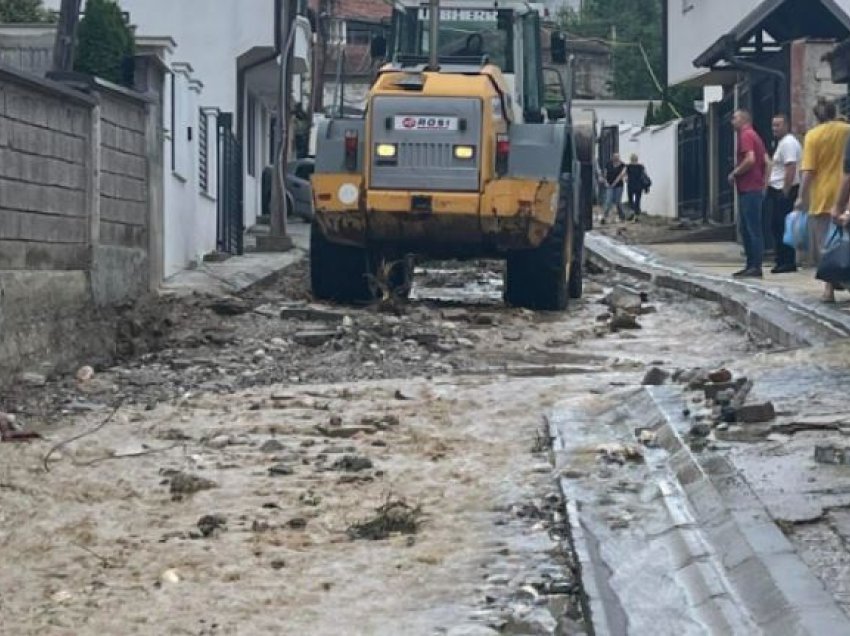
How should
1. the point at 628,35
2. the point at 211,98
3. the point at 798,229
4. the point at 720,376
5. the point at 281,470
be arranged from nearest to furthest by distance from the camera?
1. the point at 281,470
2. the point at 720,376
3. the point at 798,229
4. the point at 211,98
5. the point at 628,35

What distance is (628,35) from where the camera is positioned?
263 feet

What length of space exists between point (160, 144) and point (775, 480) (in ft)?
34.9

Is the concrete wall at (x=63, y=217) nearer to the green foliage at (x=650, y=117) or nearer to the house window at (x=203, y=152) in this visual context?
the house window at (x=203, y=152)

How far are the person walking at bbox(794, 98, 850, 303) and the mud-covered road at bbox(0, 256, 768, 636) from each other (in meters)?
1.78

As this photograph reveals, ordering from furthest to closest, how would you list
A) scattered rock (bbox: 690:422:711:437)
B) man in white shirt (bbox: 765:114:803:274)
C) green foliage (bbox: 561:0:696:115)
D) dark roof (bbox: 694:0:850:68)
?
green foliage (bbox: 561:0:696:115) → dark roof (bbox: 694:0:850:68) → man in white shirt (bbox: 765:114:803:274) → scattered rock (bbox: 690:422:711:437)

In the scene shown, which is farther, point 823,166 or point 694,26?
point 694,26

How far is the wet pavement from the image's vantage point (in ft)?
18.0

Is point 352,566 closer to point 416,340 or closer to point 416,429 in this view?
point 416,429

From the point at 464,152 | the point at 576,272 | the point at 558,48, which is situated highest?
the point at 558,48

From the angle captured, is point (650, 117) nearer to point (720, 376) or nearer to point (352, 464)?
point (720, 376)

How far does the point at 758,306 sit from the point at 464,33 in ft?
14.5

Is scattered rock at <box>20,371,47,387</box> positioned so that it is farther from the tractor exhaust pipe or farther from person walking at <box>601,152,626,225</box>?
person walking at <box>601,152,626,225</box>

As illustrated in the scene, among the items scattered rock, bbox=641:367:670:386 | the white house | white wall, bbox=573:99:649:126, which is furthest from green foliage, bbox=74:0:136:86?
white wall, bbox=573:99:649:126

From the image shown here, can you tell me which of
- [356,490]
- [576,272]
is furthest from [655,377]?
[576,272]
